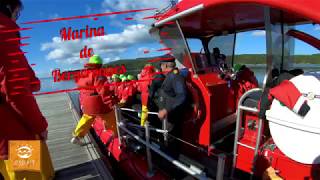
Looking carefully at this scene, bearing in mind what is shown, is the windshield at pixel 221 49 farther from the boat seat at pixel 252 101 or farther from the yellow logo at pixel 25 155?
the yellow logo at pixel 25 155

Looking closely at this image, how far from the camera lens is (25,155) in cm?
203

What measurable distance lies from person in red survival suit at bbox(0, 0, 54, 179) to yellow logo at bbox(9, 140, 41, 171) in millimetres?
120

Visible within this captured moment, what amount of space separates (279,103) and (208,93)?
4.85 feet

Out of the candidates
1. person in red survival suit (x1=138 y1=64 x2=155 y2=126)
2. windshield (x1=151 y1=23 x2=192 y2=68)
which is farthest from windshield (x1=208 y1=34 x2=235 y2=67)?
person in red survival suit (x1=138 y1=64 x2=155 y2=126)

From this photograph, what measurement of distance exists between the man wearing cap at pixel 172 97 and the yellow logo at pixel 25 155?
184 centimetres

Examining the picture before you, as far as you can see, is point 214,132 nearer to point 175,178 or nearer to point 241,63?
point 175,178

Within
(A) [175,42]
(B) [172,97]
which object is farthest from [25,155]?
(A) [175,42]

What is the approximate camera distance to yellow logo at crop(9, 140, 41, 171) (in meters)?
2.00

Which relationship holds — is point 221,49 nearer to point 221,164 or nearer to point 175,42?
point 175,42

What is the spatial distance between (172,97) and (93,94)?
2244 mm

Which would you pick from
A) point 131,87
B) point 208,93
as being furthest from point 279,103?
point 131,87

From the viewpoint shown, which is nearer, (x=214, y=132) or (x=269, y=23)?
(x=269, y=23)

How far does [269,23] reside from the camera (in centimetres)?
292

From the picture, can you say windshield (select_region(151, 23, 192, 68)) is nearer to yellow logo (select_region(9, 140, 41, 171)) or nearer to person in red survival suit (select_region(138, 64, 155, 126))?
person in red survival suit (select_region(138, 64, 155, 126))
